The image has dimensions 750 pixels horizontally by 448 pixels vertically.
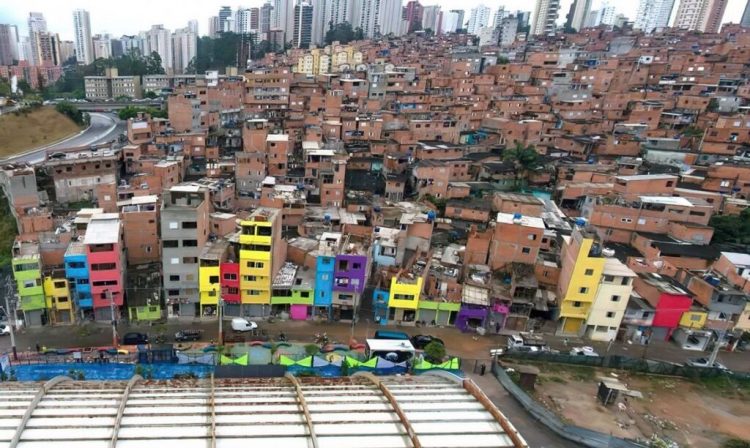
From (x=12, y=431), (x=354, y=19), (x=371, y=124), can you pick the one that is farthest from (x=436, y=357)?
(x=354, y=19)

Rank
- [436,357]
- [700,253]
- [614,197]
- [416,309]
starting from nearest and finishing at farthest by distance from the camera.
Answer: [436,357] < [416,309] < [700,253] < [614,197]

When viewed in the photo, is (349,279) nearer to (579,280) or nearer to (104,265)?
(579,280)

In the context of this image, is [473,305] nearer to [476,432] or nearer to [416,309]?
[416,309]

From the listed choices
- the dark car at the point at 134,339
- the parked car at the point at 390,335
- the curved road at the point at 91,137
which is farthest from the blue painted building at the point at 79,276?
the curved road at the point at 91,137

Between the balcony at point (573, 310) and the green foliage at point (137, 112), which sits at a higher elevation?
the green foliage at point (137, 112)

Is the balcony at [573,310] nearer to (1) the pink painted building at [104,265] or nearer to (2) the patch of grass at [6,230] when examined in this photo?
(1) the pink painted building at [104,265]

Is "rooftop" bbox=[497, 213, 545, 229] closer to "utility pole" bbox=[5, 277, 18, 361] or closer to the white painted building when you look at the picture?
"utility pole" bbox=[5, 277, 18, 361]
